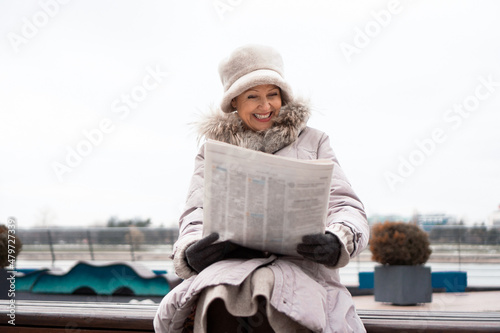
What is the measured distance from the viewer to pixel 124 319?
74.9 inches

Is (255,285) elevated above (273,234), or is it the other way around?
(273,234)

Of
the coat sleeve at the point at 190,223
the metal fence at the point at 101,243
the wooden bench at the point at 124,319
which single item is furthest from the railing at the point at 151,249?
the coat sleeve at the point at 190,223

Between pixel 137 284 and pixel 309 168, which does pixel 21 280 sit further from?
pixel 309 168

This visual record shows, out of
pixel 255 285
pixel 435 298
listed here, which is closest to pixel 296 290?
pixel 255 285

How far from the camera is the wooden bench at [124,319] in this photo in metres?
1.66

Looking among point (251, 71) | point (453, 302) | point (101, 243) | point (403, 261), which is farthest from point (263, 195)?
point (101, 243)

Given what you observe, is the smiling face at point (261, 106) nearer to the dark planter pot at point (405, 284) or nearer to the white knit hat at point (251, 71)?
the white knit hat at point (251, 71)

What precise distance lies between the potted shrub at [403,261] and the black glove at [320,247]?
4.43 m

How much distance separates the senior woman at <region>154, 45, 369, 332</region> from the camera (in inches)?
43.9

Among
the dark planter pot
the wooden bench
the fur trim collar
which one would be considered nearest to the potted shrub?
the dark planter pot

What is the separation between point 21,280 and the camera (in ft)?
20.0

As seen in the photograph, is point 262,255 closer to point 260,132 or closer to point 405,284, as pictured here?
point 260,132

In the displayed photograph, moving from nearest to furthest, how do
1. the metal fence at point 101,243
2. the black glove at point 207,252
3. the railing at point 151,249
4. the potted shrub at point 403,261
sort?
1. the black glove at point 207,252
2. the potted shrub at point 403,261
3. the railing at point 151,249
4. the metal fence at point 101,243

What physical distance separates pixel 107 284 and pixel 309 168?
5001 millimetres
